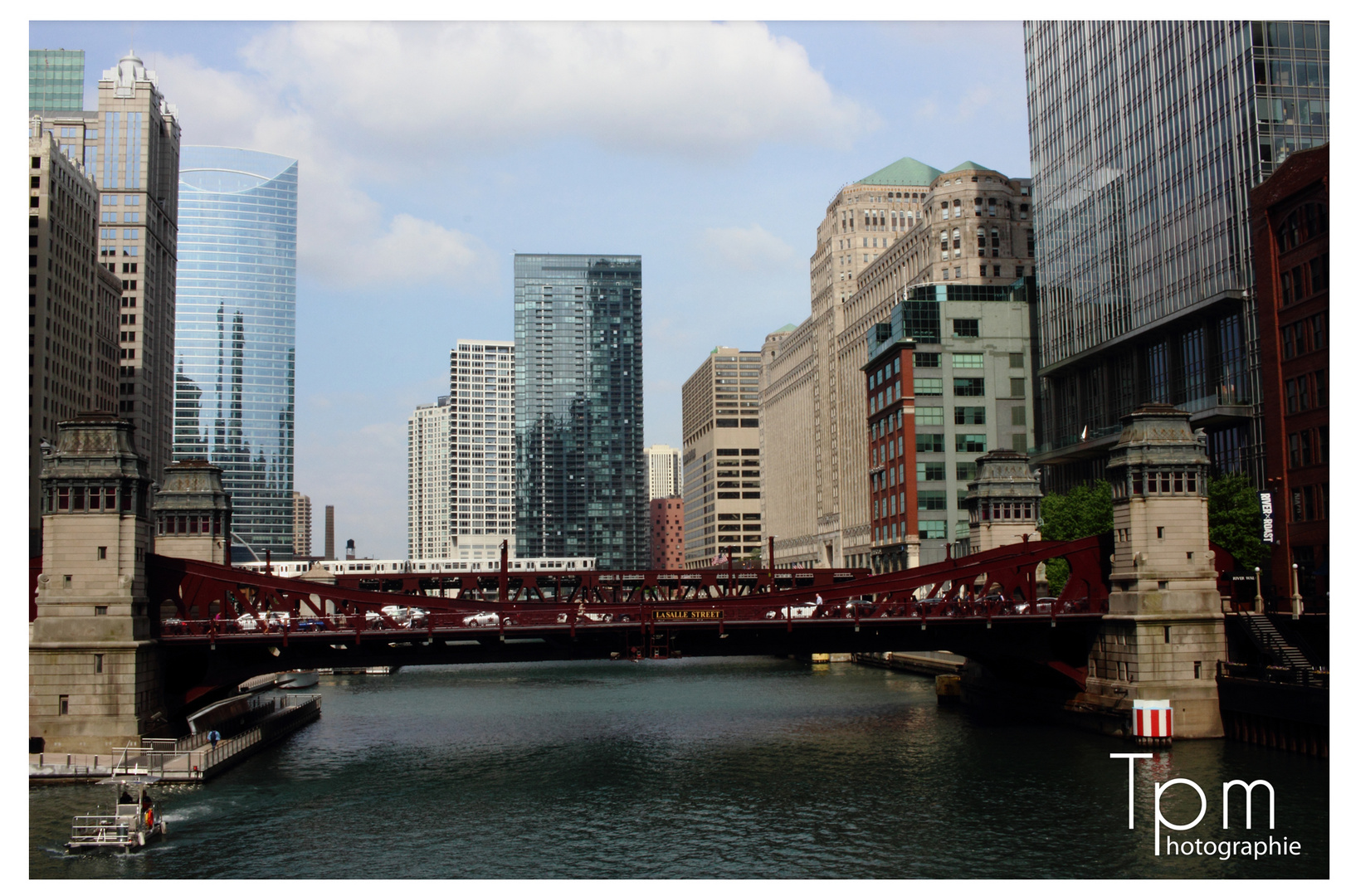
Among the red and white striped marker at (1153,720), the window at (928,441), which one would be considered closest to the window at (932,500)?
the window at (928,441)

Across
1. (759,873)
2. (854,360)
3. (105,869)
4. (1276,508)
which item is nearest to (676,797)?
(759,873)

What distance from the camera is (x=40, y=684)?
5991cm

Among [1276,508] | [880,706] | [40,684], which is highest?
[1276,508]

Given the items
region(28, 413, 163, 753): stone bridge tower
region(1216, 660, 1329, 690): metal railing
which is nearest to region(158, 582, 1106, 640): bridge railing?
region(28, 413, 163, 753): stone bridge tower

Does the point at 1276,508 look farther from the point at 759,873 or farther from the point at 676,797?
the point at 759,873

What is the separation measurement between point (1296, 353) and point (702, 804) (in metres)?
58.2

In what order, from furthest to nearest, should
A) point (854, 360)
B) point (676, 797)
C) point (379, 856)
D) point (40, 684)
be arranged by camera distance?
point (854, 360)
point (40, 684)
point (676, 797)
point (379, 856)

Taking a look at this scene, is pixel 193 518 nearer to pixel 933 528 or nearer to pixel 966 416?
pixel 933 528

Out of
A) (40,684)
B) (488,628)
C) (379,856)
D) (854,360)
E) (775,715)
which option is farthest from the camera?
A: (854,360)

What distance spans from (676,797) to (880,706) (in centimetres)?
3756

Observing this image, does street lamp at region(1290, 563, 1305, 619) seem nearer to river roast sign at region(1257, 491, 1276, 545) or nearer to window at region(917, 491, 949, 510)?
river roast sign at region(1257, 491, 1276, 545)

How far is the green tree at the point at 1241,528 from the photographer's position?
83.9 metres

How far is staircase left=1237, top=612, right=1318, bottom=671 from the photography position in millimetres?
66125

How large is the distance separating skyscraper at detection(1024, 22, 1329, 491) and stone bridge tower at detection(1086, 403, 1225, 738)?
105ft
